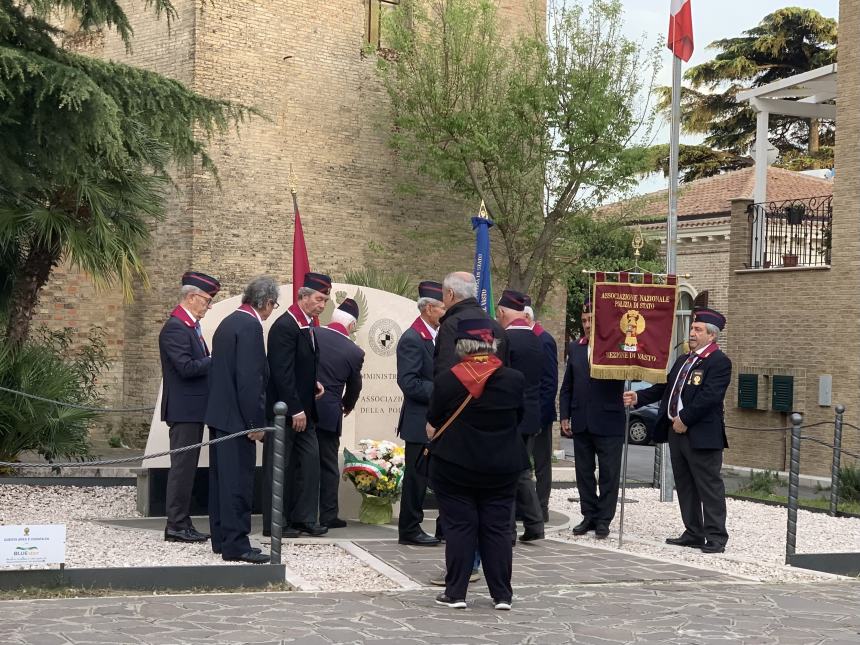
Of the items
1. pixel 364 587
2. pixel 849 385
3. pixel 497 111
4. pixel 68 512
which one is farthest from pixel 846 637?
pixel 497 111

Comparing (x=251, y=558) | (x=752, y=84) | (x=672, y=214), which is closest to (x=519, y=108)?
(x=672, y=214)

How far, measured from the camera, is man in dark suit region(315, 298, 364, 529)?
1102cm

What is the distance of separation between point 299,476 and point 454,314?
262 cm

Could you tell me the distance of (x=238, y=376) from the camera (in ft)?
30.3

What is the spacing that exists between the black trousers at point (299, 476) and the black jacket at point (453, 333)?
82.5 inches

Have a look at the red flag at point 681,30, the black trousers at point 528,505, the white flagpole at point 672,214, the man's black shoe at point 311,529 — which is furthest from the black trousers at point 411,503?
the red flag at point 681,30

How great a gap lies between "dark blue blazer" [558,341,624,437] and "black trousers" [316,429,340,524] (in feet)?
7.05

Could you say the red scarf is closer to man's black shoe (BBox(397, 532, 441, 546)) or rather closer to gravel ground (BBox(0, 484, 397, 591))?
gravel ground (BBox(0, 484, 397, 591))

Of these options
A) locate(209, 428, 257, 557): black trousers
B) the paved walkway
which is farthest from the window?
the paved walkway

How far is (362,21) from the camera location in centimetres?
2427

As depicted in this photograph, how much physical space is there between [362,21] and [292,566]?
55.5 feet

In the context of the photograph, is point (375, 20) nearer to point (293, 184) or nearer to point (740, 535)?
point (293, 184)

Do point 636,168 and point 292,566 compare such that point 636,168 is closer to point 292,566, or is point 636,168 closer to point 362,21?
point 362,21

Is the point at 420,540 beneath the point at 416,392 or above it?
beneath
